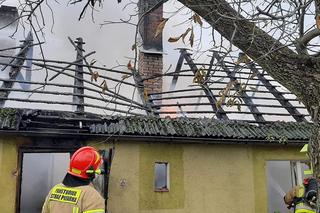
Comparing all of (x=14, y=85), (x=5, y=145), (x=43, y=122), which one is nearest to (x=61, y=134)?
(x=43, y=122)

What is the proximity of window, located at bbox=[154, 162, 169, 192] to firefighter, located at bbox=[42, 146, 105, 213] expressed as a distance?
14.4ft

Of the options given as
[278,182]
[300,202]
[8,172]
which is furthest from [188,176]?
[8,172]

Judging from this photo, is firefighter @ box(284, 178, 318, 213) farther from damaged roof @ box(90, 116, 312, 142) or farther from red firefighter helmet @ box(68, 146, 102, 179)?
red firefighter helmet @ box(68, 146, 102, 179)

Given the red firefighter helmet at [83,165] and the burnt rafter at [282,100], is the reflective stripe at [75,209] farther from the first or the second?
the burnt rafter at [282,100]

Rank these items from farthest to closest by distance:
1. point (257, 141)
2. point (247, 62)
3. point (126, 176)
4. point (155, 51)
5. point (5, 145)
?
point (155, 51), point (257, 141), point (126, 176), point (5, 145), point (247, 62)

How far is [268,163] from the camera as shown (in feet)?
31.6

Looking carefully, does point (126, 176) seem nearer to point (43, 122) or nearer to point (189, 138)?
point (189, 138)

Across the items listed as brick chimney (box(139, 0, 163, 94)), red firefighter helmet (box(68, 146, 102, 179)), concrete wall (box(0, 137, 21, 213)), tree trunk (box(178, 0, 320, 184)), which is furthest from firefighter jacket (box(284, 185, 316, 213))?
concrete wall (box(0, 137, 21, 213))

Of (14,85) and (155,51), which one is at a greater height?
(155,51)

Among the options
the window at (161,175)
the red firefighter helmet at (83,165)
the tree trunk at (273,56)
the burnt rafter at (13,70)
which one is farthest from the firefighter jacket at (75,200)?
the window at (161,175)

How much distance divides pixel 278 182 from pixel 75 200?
7.12m

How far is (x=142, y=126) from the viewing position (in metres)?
7.65

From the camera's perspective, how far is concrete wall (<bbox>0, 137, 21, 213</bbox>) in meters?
6.91

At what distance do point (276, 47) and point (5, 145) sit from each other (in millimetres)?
4824
